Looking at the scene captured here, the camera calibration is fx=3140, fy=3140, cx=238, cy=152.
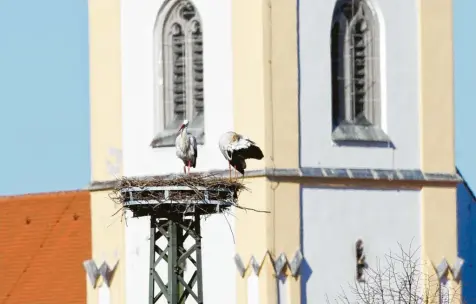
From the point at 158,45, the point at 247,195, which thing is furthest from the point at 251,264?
the point at 158,45

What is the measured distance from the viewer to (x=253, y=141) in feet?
133

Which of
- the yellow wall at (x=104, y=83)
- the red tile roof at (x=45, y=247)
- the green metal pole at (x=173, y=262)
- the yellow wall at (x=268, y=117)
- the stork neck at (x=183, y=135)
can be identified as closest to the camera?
the green metal pole at (x=173, y=262)

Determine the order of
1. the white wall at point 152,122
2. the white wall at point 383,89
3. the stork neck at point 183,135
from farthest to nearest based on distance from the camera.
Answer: the white wall at point 383,89
the white wall at point 152,122
the stork neck at point 183,135

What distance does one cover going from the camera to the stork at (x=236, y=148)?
124 feet

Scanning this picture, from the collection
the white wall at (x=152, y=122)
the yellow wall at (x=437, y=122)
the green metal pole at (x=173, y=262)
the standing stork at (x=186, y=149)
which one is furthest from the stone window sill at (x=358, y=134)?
the green metal pole at (x=173, y=262)

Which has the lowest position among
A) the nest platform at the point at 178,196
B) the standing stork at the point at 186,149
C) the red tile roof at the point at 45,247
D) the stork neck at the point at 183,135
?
the red tile roof at the point at 45,247

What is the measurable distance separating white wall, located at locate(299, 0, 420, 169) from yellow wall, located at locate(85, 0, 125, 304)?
2.88 m

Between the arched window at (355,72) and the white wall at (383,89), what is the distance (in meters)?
0.13

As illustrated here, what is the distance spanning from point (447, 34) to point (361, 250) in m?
3.41

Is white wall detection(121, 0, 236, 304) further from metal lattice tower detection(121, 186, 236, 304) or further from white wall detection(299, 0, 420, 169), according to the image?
metal lattice tower detection(121, 186, 236, 304)

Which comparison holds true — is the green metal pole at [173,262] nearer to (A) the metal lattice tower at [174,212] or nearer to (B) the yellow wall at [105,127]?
(A) the metal lattice tower at [174,212]

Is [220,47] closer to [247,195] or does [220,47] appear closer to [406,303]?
[247,195]

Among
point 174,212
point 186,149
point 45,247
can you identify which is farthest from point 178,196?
point 45,247

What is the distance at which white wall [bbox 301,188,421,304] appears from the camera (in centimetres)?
4153
